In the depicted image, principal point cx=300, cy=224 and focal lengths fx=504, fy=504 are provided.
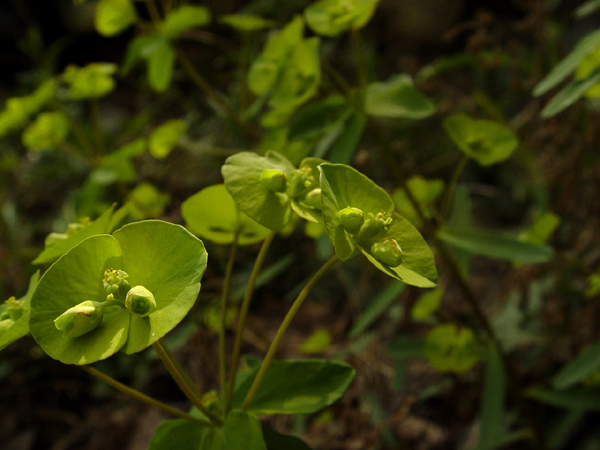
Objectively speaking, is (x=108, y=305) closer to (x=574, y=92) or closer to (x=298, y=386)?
(x=298, y=386)

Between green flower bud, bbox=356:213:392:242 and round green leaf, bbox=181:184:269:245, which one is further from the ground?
green flower bud, bbox=356:213:392:242

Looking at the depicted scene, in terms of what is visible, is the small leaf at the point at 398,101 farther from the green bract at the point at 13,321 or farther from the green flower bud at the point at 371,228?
the green bract at the point at 13,321

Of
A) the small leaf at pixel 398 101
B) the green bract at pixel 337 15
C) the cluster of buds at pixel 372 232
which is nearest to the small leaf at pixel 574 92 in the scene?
the small leaf at pixel 398 101

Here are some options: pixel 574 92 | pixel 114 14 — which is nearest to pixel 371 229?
pixel 574 92

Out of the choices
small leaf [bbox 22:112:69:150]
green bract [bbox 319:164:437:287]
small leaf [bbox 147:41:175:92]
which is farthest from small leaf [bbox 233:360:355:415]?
small leaf [bbox 22:112:69:150]

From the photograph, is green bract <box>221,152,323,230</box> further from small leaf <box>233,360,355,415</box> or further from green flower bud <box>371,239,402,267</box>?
small leaf <box>233,360,355,415</box>

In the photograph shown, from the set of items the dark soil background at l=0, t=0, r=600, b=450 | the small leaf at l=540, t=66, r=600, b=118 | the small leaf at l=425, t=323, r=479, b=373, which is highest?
the small leaf at l=540, t=66, r=600, b=118
